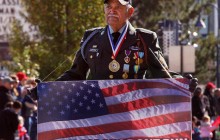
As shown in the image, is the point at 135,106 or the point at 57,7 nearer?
the point at 135,106

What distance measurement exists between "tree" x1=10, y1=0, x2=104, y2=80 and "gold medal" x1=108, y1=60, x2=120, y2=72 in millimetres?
14981

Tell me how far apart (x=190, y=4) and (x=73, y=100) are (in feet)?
155

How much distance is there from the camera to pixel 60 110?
769 cm

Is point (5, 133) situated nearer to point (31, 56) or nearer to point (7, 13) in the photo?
point (31, 56)

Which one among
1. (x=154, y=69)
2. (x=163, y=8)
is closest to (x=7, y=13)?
(x=163, y=8)

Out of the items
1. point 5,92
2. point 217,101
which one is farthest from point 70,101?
point 217,101

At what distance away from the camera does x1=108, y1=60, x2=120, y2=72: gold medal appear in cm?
850

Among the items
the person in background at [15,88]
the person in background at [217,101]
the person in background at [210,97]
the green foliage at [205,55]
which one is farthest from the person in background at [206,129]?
the green foliage at [205,55]

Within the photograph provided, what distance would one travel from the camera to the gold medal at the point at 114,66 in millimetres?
8500

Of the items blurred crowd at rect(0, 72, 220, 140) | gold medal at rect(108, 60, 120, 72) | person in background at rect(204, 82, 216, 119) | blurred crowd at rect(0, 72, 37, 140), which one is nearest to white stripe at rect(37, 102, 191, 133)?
gold medal at rect(108, 60, 120, 72)

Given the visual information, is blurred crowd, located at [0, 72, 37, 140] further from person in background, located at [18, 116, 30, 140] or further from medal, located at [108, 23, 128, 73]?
medal, located at [108, 23, 128, 73]

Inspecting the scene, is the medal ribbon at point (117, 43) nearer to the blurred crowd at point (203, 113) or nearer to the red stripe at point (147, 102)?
the red stripe at point (147, 102)

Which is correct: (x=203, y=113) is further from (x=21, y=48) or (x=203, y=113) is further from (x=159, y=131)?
(x=159, y=131)

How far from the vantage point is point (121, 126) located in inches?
298
